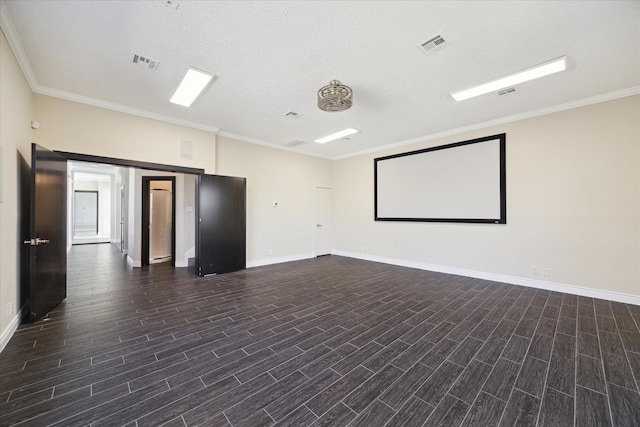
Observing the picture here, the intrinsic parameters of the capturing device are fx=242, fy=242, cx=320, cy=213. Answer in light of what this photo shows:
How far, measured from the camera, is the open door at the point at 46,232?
9.21ft

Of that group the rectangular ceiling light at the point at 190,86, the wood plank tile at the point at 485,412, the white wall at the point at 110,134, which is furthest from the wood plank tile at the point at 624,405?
the white wall at the point at 110,134

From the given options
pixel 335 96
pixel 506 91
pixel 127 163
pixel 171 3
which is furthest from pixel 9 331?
pixel 506 91

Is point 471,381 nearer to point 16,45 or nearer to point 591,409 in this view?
point 591,409

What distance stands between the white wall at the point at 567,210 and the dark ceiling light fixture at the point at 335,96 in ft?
10.9

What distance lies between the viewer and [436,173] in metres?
5.53

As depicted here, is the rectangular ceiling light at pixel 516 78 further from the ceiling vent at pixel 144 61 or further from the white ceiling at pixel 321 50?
the ceiling vent at pixel 144 61

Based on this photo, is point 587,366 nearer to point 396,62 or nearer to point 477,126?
point 396,62

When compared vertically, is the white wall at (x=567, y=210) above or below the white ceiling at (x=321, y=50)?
below

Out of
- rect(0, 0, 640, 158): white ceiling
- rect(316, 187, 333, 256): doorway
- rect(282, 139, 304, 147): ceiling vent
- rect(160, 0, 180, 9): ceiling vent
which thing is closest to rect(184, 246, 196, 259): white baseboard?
rect(0, 0, 640, 158): white ceiling

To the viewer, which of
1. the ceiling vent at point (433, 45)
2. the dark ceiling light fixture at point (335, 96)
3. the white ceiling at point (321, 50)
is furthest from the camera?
the dark ceiling light fixture at point (335, 96)

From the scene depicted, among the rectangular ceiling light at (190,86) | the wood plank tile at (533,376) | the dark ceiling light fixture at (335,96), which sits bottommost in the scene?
the wood plank tile at (533,376)

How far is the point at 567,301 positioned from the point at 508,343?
2141 mm

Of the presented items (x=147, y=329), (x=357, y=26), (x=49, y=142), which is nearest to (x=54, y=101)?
(x=49, y=142)

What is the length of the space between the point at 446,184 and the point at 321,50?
A: 404 cm
